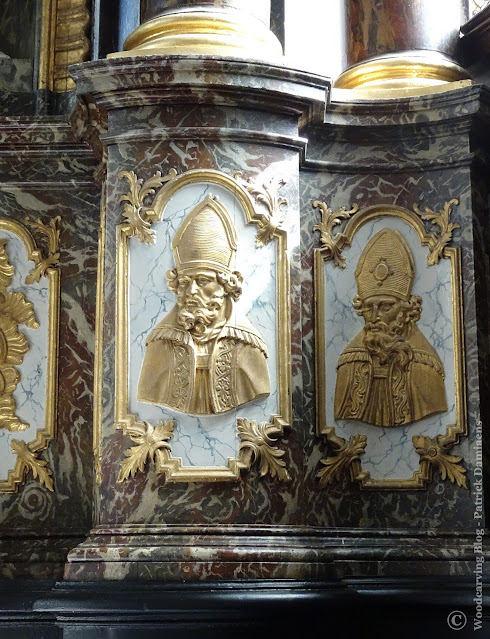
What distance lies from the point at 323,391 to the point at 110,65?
2066 mm

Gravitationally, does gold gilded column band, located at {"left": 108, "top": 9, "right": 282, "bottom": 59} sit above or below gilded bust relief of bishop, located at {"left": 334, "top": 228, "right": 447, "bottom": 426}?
above

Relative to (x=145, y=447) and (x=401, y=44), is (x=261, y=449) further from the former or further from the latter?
(x=401, y=44)

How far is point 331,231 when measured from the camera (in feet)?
25.5

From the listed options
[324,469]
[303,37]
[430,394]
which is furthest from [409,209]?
[303,37]

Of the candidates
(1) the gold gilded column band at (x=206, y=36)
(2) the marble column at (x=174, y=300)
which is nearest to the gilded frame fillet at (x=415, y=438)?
(2) the marble column at (x=174, y=300)

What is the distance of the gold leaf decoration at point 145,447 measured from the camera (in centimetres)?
697

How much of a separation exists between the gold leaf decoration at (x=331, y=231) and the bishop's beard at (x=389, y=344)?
0.43 m

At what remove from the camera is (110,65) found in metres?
7.28

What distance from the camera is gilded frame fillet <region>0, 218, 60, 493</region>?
774cm

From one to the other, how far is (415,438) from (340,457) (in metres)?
0.41

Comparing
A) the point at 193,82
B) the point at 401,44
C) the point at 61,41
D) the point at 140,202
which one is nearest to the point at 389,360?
the point at 140,202

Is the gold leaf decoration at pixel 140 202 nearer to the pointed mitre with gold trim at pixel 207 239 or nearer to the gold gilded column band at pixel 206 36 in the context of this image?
the pointed mitre with gold trim at pixel 207 239

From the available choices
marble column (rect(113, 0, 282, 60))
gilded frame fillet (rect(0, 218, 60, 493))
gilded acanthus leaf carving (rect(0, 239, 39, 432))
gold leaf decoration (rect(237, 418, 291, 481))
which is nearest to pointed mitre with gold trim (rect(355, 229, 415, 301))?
gold leaf decoration (rect(237, 418, 291, 481))

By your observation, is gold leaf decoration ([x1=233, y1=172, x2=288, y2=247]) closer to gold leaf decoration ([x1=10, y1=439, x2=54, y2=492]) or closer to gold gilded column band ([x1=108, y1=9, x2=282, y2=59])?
gold gilded column band ([x1=108, y1=9, x2=282, y2=59])
